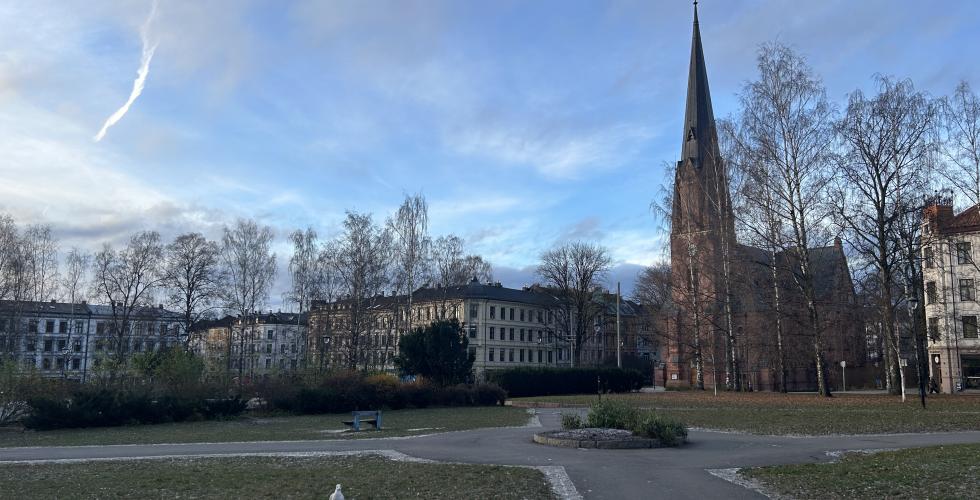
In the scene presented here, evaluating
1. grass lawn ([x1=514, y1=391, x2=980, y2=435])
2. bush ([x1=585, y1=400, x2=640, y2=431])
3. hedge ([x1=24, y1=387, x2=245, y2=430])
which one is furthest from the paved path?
hedge ([x1=24, y1=387, x2=245, y2=430])

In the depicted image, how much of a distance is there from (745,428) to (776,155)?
55.8ft

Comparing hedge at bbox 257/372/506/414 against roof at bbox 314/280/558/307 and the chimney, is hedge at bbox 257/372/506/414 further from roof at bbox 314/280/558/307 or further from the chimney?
the chimney

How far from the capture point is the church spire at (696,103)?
61000 mm

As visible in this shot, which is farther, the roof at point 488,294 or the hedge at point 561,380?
the roof at point 488,294

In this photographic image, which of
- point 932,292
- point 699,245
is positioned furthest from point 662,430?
point 932,292

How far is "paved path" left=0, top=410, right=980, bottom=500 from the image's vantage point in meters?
11.0

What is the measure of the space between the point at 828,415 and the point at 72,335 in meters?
76.2

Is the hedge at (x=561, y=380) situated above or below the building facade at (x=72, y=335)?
below

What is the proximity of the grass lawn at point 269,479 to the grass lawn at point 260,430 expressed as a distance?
6.23 meters

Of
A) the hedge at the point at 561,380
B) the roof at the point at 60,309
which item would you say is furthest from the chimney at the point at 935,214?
the roof at the point at 60,309

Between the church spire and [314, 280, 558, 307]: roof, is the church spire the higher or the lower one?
the higher one

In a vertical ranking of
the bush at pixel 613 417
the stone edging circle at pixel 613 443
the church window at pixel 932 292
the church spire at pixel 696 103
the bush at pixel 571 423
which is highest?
the church spire at pixel 696 103

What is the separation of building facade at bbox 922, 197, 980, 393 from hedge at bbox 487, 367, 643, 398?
2142cm

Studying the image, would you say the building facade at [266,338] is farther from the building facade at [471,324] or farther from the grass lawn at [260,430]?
the grass lawn at [260,430]
